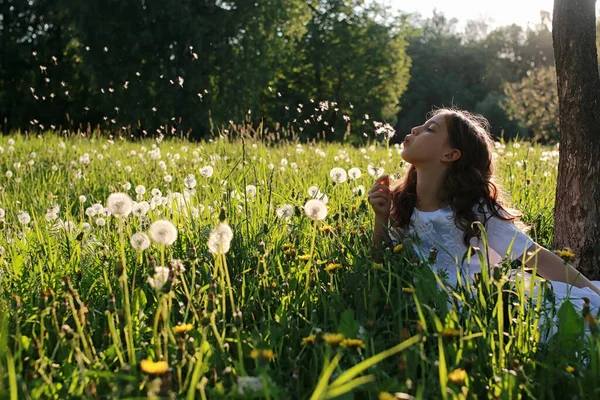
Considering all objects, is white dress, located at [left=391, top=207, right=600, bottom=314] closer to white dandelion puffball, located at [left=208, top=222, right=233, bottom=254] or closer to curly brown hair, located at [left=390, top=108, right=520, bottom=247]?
curly brown hair, located at [left=390, top=108, right=520, bottom=247]

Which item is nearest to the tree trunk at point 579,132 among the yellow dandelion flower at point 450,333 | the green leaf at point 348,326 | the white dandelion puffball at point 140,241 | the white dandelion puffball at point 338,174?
the white dandelion puffball at point 338,174

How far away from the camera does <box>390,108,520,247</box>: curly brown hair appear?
3104mm

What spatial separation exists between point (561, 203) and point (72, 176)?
4.00 meters

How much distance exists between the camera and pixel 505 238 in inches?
117

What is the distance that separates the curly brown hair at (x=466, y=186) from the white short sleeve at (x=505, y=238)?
0.03m

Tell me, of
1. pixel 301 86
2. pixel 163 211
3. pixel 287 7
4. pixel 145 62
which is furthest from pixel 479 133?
pixel 301 86

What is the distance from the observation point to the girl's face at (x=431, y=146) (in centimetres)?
318

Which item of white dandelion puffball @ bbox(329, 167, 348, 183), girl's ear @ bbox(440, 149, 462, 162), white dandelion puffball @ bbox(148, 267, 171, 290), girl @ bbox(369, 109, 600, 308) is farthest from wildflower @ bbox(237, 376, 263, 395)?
girl's ear @ bbox(440, 149, 462, 162)

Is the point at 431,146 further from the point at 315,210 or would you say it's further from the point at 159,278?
the point at 159,278

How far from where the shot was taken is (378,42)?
31.3m

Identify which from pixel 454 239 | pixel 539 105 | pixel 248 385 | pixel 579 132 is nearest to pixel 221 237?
Result: pixel 248 385

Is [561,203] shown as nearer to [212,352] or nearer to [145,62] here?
[212,352]

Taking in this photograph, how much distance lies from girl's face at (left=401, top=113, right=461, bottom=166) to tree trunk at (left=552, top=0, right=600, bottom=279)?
0.60 meters

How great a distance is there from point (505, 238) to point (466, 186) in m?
0.32
